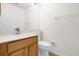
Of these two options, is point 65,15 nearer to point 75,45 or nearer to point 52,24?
point 52,24

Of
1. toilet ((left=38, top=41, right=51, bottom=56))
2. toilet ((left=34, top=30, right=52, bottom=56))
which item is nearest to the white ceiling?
toilet ((left=34, top=30, right=52, bottom=56))

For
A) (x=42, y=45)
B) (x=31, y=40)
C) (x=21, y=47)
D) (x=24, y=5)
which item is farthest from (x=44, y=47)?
(x=24, y=5)

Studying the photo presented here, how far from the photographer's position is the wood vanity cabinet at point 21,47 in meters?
1.02

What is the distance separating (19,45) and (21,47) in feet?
0.14

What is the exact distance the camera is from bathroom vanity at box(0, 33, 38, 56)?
1017 millimetres

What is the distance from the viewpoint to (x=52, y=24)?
1.24 meters

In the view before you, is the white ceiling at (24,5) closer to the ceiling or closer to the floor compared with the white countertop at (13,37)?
closer to the ceiling

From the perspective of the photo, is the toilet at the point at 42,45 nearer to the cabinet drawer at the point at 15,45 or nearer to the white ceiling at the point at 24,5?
the cabinet drawer at the point at 15,45

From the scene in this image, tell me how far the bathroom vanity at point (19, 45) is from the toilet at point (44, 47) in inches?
2.0

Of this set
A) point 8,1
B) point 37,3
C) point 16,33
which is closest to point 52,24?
point 37,3

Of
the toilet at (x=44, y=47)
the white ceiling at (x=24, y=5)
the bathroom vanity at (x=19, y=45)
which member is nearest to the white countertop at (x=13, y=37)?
the bathroom vanity at (x=19, y=45)

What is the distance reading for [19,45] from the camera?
1.14m

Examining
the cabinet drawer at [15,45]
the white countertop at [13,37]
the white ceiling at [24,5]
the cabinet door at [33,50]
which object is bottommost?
the cabinet door at [33,50]

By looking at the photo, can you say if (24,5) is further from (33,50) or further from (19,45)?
(33,50)
